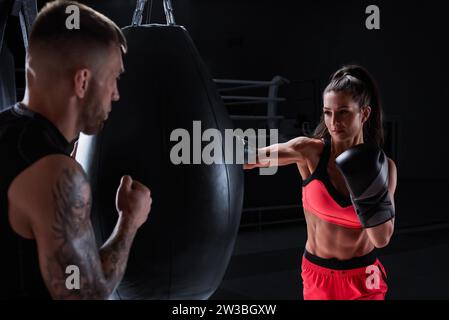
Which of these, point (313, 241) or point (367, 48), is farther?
point (367, 48)

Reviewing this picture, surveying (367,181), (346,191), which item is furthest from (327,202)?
(367,181)

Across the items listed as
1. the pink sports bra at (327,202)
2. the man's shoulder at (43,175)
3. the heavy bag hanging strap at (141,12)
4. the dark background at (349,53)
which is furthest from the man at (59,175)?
the dark background at (349,53)

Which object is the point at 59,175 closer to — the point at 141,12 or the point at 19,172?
the point at 19,172

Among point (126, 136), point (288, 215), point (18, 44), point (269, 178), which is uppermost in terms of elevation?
point (18, 44)

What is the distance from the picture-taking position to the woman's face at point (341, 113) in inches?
51.5

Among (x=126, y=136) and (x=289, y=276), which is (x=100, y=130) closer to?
(x=126, y=136)

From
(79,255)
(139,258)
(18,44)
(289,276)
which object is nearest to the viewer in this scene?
(79,255)

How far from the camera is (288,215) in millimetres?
4574

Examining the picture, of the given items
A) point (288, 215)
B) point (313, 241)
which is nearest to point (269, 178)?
point (288, 215)

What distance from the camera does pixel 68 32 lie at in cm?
73

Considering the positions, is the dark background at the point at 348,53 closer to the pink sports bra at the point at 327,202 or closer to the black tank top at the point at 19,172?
the pink sports bra at the point at 327,202

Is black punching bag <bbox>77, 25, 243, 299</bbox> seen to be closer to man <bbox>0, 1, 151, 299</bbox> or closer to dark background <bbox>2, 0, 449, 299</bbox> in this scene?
man <bbox>0, 1, 151, 299</bbox>

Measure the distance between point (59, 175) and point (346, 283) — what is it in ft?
3.21
